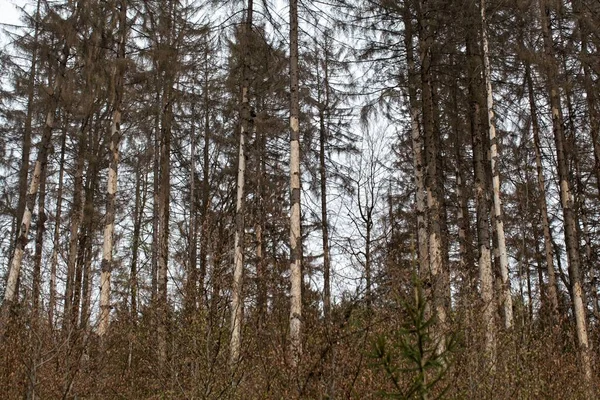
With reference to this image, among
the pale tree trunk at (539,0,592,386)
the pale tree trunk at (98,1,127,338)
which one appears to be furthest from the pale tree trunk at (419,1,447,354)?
the pale tree trunk at (98,1,127,338)

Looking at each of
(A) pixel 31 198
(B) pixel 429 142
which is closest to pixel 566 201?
(B) pixel 429 142

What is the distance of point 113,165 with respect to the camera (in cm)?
1202

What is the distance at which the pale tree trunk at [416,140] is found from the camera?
12422mm

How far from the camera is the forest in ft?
20.6

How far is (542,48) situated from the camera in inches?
575

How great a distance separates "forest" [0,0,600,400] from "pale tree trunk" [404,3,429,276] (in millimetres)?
101

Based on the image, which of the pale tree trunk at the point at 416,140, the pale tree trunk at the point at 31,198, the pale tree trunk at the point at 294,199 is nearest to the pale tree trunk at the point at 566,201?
the pale tree trunk at the point at 416,140

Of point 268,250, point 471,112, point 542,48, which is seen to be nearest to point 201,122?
point 268,250

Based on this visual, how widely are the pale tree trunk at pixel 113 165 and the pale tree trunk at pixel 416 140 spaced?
21.5 ft

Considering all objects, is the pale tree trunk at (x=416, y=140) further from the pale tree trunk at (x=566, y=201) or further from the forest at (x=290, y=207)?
the pale tree trunk at (x=566, y=201)

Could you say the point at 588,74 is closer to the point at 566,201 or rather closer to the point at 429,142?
the point at 566,201

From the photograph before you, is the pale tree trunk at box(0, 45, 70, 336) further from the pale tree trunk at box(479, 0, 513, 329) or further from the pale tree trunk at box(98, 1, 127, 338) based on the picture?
the pale tree trunk at box(479, 0, 513, 329)

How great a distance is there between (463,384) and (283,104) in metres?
14.6

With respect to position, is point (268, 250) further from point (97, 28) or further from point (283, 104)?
point (97, 28)
